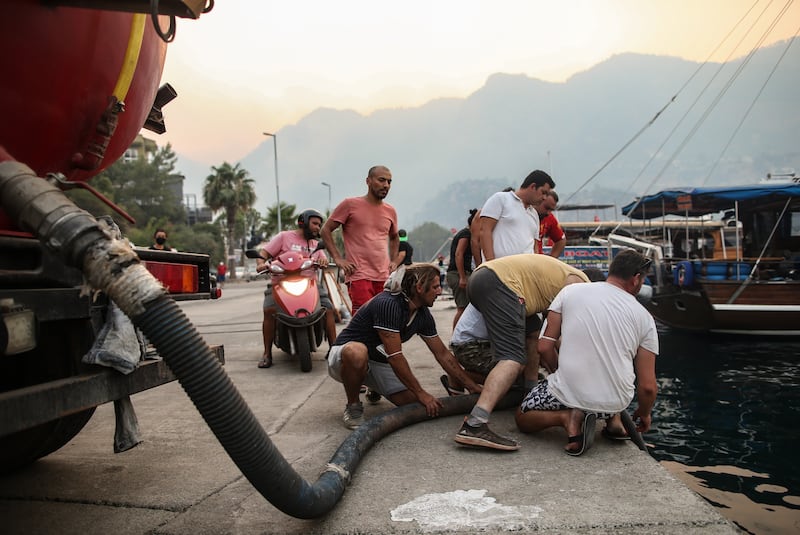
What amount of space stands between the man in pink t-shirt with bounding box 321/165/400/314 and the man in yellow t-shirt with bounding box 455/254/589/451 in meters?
1.36

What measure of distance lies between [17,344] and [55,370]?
0.71 meters

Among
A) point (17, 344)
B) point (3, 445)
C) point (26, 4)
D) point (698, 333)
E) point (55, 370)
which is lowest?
point (698, 333)

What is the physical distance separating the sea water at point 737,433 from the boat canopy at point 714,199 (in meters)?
4.40

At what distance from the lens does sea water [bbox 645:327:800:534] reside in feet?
12.1

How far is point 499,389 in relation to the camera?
334 centimetres

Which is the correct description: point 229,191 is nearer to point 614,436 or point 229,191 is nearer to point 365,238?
point 365,238

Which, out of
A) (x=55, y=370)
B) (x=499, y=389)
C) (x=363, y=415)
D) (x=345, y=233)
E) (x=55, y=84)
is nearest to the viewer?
(x=55, y=84)

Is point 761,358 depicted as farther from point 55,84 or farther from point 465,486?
point 55,84

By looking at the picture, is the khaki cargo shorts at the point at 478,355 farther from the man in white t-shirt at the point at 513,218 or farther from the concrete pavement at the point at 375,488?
the man in white t-shirt at the point at 513,218

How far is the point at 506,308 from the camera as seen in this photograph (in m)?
3.62

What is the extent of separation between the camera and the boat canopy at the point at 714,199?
12188mm

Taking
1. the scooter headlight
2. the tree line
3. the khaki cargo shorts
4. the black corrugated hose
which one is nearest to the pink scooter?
the scooter headlight

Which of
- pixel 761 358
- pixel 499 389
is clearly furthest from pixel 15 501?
pixel 761 358

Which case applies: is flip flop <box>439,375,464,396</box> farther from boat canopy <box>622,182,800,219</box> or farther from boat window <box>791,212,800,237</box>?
boat window <box>791,212,800,237</box>
